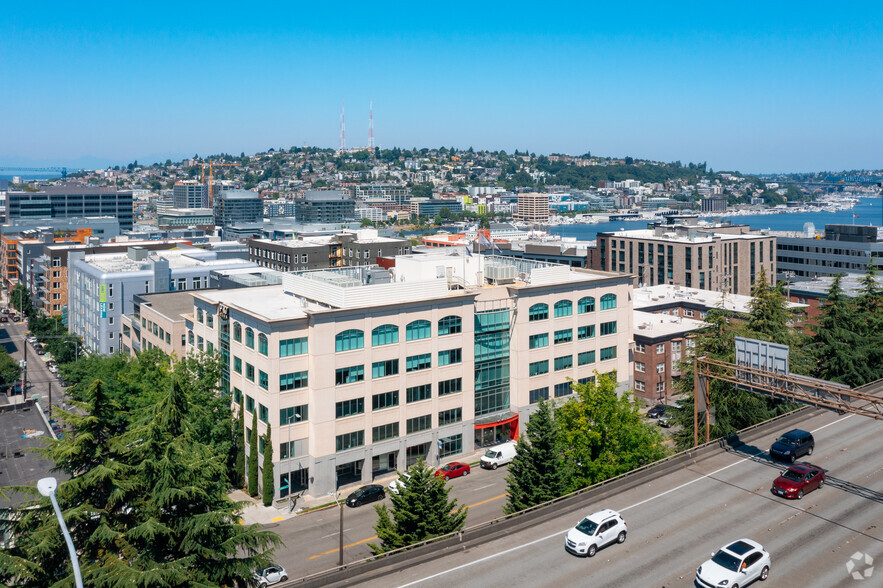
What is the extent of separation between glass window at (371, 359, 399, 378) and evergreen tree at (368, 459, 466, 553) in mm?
15966

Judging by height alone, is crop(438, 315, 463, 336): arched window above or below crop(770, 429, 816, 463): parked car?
above

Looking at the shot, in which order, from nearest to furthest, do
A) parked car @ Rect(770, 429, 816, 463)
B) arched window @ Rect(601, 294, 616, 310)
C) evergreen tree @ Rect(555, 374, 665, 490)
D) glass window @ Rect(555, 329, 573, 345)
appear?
parked car @ Rect(770, 429, 816, 463) → evergreen tree @ Rect(555, 374, 665, 490) → glass window @ Rect(555, 329, 573, 345) → arched window @ Rect(601, 294, 616, 310)

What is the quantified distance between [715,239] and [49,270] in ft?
315

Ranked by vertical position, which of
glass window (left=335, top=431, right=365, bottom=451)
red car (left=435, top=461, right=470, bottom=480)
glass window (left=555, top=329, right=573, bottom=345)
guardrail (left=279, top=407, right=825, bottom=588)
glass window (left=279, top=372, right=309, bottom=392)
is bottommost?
red car (left=435, top=461, right=470, bottom=480)

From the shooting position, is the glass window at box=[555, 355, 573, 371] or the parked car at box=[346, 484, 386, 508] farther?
the glass window at box=[555, 355, 573, 371]

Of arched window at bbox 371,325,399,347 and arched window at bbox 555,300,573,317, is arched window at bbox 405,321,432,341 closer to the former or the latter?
arched window at bbox 371,325,399,347

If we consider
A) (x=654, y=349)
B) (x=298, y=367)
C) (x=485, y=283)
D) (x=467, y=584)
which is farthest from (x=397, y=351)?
(x=654, y=349)

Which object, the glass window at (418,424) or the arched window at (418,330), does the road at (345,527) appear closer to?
the glass window at (418,424)

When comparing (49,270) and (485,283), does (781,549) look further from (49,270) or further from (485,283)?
(49,270)

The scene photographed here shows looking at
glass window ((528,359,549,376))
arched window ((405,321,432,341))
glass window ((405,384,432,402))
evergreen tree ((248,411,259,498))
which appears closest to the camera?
evergreen tree ((248,411,259,498))

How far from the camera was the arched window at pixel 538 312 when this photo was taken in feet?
184

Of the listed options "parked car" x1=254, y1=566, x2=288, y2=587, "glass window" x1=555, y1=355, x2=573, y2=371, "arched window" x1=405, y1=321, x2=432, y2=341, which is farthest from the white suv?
"glass window" x1=555, y1=355, x2=573, y2=371

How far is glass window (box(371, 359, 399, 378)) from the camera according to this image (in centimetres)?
4894

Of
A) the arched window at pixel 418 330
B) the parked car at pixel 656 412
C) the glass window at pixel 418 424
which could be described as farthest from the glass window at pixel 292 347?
the parked car at pixel 656 412
